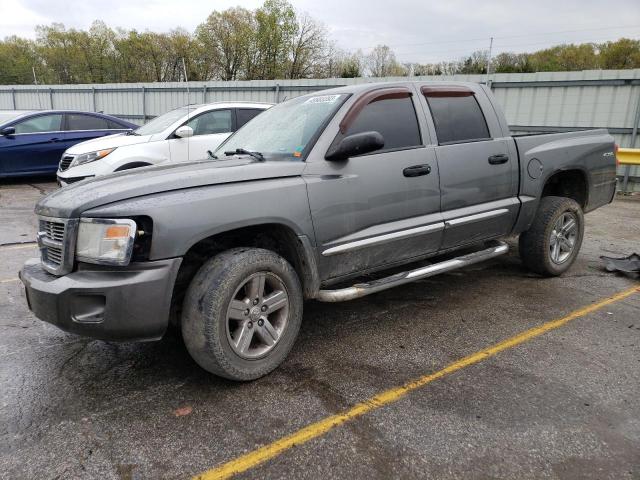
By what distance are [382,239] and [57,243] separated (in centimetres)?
207

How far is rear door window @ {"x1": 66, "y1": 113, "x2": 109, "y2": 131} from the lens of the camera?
36.2 feet

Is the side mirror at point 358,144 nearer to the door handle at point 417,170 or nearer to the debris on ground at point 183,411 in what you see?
the door handle at point 417,170

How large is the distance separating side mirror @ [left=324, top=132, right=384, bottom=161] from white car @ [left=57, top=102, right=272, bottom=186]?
4.27m

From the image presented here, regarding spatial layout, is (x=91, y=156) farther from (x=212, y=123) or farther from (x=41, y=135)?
(x=41, y=135)

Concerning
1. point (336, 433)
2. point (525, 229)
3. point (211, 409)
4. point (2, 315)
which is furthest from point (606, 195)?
point (2, 315)

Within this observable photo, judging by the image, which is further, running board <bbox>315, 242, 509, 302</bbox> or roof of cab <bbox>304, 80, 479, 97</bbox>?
roof of cab <bbox>304, 80, 479, 97</bbox>

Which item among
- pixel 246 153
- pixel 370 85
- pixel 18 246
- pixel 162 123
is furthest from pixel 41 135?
pixel 370 85

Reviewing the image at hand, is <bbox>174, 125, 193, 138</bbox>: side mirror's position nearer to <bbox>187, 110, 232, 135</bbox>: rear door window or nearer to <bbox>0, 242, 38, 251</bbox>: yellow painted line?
<bbox>187, 110, 232, 135</bbox>: rear door window

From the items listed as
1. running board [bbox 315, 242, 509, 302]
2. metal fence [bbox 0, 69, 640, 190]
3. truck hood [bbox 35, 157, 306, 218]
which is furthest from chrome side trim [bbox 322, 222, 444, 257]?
metal fence [bbox 0, 69, 640, 190]

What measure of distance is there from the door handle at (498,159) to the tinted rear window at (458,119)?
7.7 inches

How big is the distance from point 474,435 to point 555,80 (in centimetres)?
1103

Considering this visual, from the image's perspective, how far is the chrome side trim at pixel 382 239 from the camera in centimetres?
338

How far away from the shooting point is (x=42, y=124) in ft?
35.7

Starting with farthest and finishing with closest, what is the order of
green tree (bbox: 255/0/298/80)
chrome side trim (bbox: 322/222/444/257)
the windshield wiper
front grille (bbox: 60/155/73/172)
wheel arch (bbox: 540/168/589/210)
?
green tree (bbox: 255/0/298/80) < front grille (bbox: 60/155/73/172) < wheel arch (bbox: 540/168/589/210) < the windshield wiper < chrome side trim (bbox: 322/222/444/257)
